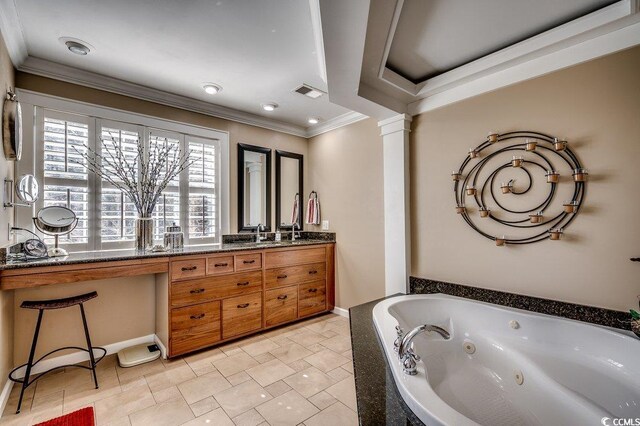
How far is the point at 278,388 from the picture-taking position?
6.91ft

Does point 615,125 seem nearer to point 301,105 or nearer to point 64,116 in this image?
point 301,105

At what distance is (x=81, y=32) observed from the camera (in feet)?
6.45

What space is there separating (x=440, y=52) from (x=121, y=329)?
142 inches

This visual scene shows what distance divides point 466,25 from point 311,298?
2.97 metres

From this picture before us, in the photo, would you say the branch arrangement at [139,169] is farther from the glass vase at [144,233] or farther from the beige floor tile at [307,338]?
the beige floor tile at [307,338]

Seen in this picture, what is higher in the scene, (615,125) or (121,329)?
(615,125)

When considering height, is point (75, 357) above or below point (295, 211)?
below

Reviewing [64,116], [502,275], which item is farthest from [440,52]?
[64,116]

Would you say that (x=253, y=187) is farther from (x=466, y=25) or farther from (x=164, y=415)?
(x=466, y=25)

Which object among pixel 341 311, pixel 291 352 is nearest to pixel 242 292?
pixel 291 352

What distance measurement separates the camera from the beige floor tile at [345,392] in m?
1.94

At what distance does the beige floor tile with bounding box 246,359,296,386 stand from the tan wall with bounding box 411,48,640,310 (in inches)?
61.9

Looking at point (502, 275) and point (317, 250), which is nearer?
point (502, 275)

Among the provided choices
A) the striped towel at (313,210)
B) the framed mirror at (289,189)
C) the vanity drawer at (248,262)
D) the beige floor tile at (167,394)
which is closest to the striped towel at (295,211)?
the framed mirror at (289,189)
